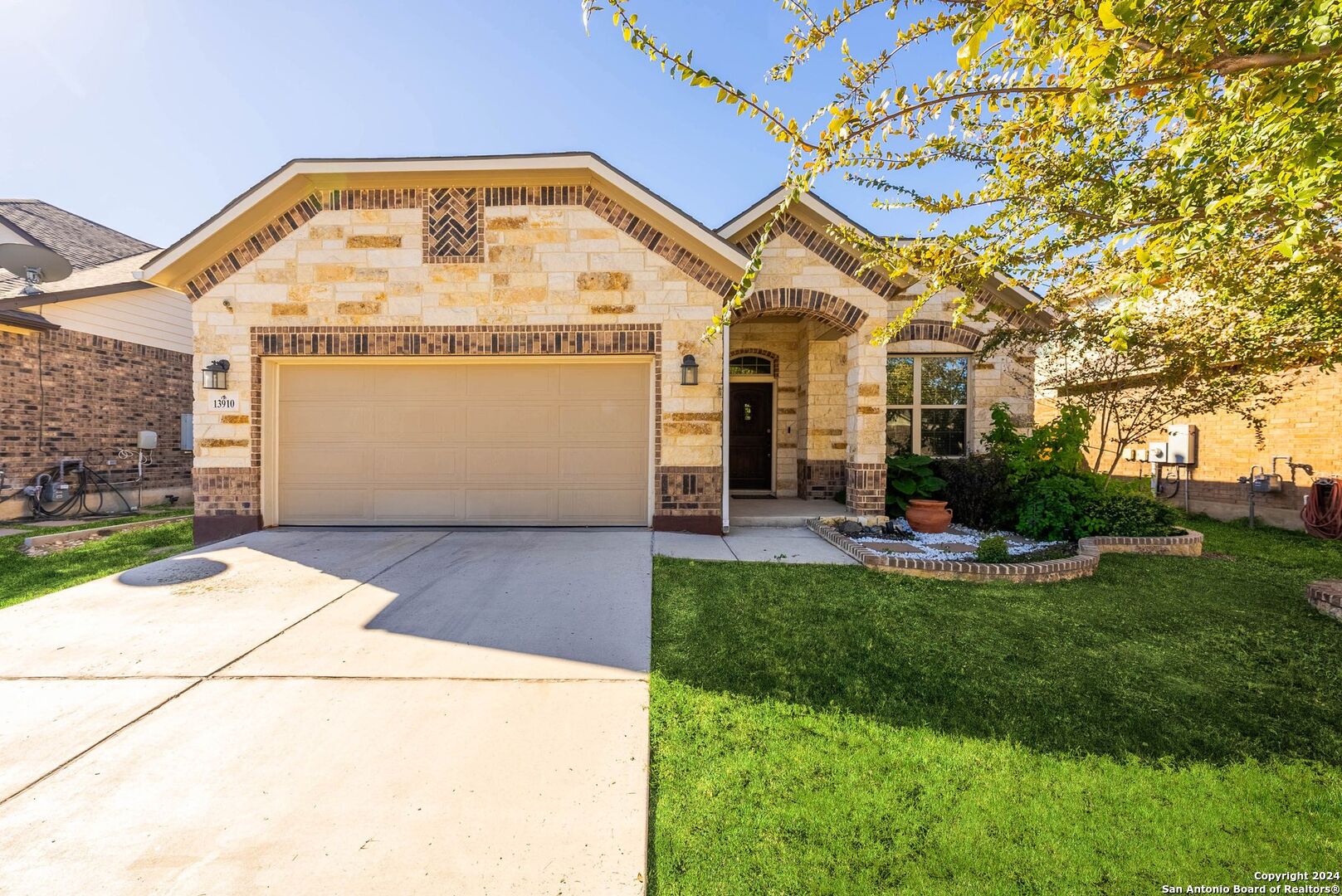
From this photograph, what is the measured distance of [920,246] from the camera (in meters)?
3.72

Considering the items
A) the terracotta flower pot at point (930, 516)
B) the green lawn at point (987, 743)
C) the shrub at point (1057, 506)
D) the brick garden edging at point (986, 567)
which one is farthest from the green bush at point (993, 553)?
the shrub at point (1057, 506)

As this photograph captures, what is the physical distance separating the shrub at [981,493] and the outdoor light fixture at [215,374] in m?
10.3

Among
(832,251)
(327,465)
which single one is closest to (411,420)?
(327,465)

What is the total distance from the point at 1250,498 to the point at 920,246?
985 centimetres

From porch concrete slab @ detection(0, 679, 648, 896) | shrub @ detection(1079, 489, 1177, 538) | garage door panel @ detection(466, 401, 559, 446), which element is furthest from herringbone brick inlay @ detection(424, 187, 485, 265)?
shrub @ detection(1079, 489, 1177, 538)

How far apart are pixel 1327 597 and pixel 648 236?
299 inches

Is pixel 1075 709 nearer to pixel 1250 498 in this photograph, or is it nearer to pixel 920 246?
pixel 920 246

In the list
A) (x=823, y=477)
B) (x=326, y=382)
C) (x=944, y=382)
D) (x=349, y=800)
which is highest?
(x=944, y=382)

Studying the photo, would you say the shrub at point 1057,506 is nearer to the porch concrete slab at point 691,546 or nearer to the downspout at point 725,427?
the downspout at point 725,427

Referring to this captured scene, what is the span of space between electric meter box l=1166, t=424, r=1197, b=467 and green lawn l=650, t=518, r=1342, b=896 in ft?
24.8

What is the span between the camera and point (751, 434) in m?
10.8

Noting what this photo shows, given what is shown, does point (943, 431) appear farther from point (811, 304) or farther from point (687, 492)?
point (687, 492)

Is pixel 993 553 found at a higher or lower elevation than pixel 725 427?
lower

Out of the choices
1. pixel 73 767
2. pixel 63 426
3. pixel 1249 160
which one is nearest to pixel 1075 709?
pixel 1249 160
